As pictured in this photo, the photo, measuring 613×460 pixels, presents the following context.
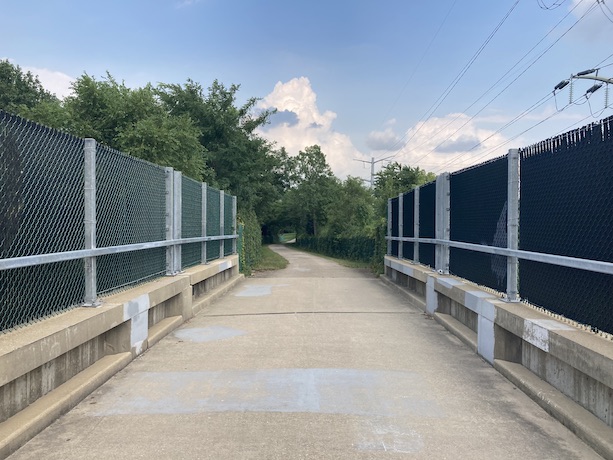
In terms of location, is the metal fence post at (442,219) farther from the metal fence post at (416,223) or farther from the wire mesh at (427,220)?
the metal fence post at (416,223)

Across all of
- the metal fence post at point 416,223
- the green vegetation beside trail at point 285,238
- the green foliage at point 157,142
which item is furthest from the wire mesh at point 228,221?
the green vegetation beside trail at point 285,238

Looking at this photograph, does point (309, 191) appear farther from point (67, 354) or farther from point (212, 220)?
point (67, 354)

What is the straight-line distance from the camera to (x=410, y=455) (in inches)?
136

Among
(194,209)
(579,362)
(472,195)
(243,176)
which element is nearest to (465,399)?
(579,362)

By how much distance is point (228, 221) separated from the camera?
1445 cm

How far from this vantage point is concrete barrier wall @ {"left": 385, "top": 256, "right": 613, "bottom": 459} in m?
Answer: 3.66

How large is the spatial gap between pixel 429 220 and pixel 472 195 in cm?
258

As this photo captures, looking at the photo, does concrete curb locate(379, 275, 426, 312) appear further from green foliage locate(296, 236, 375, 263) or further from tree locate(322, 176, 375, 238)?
tree locate(322, 176, 375, 238)

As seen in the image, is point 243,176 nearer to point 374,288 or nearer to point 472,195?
point 374,288

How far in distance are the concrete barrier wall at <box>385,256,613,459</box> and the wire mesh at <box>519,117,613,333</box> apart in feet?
0.72

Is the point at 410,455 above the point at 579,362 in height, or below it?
below

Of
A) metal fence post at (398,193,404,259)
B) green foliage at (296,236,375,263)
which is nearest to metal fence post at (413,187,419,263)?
metal fence post at (398,193,404,259)

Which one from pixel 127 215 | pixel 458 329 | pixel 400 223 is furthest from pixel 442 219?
pixel 127 215

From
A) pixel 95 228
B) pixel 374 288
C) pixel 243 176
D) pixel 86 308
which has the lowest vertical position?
pixel 374 288
